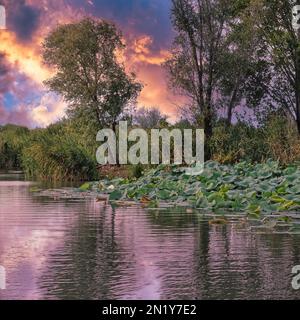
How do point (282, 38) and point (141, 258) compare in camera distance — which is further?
point (282, 38)

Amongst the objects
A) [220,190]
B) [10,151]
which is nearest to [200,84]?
[10,151]

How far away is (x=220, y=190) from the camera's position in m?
12.8

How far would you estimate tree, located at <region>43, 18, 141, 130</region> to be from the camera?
119 feet

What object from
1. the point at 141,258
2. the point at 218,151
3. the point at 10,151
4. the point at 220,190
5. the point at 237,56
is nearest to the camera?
the point at 141,258

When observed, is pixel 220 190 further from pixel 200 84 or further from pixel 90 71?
pixel 90 71

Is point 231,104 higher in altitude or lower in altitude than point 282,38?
lower

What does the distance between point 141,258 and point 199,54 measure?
2216cm

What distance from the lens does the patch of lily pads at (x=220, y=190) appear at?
11375mm

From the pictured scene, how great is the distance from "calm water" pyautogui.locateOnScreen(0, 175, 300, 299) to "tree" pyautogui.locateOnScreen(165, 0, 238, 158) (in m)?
17.5

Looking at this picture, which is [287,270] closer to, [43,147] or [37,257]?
[37,257]

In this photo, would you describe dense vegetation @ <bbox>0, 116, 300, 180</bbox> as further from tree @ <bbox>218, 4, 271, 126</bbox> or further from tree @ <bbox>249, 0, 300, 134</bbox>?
tree @ <bbox>249, 0, 300, 134</bbox>

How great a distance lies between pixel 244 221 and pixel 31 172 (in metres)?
17.9

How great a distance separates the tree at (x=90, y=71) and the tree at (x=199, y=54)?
A: 337 inches

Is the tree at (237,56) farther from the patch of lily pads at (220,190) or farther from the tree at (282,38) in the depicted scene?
the patch of lily pads at (220,190)
